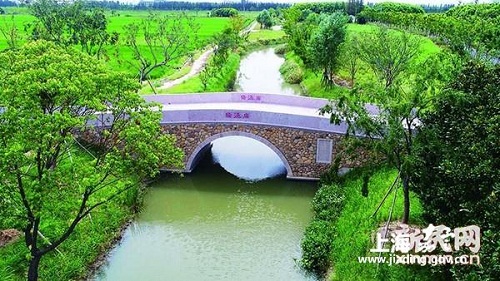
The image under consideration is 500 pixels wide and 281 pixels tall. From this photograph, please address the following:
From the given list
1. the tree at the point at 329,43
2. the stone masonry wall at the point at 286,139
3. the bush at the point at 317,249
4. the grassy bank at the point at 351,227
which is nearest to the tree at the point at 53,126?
the bush at the point at 317,249

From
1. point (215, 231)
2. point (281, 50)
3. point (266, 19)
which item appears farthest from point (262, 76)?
point (266, 19)

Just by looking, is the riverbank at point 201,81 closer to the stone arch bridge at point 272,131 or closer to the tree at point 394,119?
the stone arch bridge at point 272,131

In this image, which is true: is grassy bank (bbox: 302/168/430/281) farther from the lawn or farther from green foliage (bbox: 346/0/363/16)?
green foliage (bbox: 346/0/363/16)

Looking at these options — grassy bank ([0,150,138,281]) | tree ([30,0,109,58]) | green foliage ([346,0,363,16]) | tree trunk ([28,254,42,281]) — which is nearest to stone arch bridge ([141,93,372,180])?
grassy bank ([0,150,138,281])

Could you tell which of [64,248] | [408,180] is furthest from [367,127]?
[64,248]

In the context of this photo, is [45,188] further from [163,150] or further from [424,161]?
[424,161]

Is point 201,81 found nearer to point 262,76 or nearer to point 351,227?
point 262,76

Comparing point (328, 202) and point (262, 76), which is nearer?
point (328, 202)
